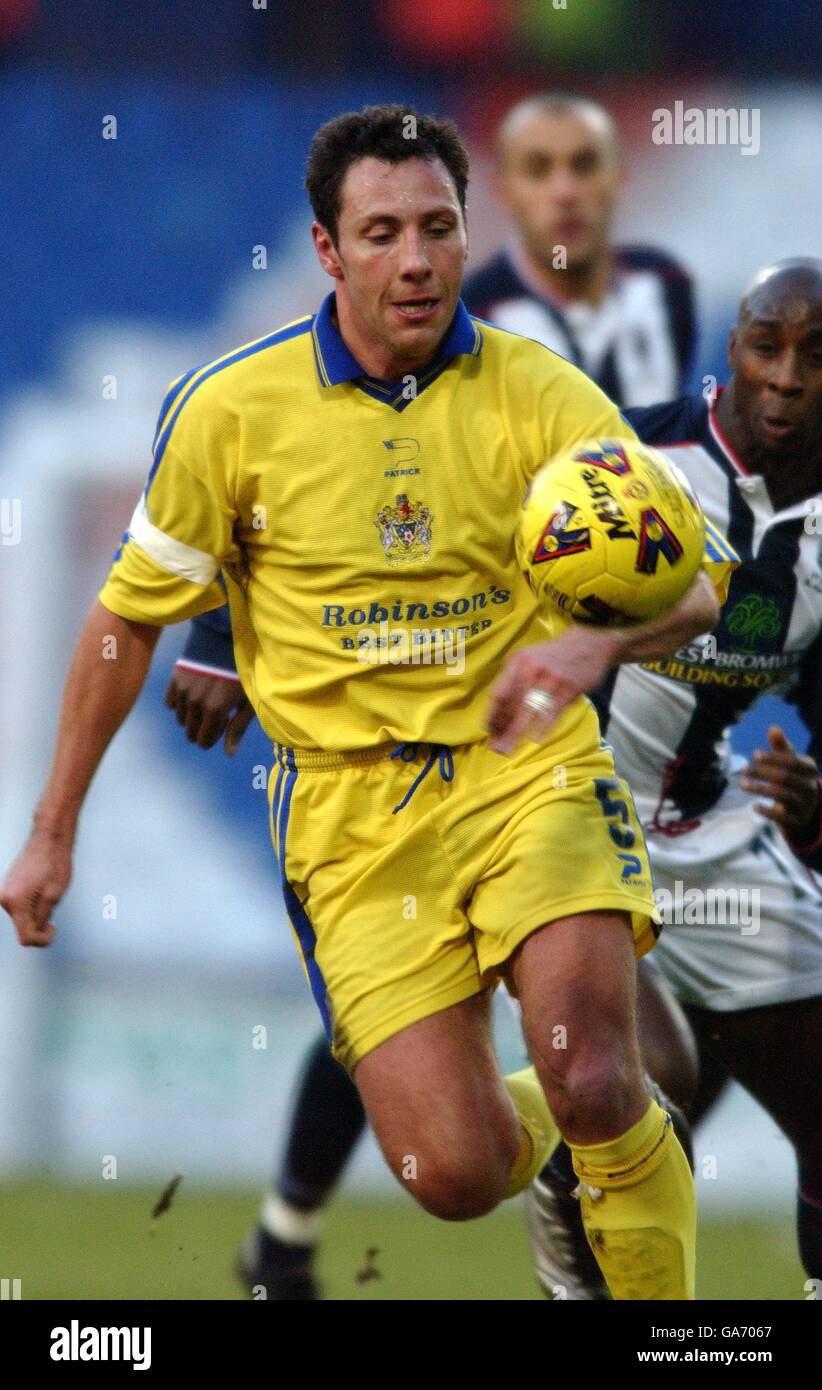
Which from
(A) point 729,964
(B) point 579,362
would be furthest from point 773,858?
(B) point 579,362

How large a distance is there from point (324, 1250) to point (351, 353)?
2617 millimetres

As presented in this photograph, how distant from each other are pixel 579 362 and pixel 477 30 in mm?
1072

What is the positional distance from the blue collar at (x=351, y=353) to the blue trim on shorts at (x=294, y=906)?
702mm

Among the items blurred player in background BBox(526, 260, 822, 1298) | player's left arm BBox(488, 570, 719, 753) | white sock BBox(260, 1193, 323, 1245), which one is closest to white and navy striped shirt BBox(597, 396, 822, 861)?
blurred player in background BBox(526, 260, 822, 1298)

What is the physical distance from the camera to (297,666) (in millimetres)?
3742

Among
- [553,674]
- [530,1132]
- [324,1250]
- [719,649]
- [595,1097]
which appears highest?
[553,674]

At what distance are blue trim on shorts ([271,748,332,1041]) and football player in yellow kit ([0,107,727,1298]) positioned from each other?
0.05 meters

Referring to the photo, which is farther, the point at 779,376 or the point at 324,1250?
the point at 324,1250

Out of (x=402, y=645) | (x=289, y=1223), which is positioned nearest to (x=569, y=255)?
(x=402, y=645)

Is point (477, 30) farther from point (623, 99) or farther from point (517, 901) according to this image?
point (517, 901)

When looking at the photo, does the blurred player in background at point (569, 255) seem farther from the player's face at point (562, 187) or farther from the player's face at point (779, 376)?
the player's face at point (779, 376)

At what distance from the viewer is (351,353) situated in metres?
3.70

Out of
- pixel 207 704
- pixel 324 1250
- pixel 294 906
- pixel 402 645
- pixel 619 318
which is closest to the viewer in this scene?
pixel 402 645

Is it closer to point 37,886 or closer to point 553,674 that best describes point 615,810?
point 553,674
